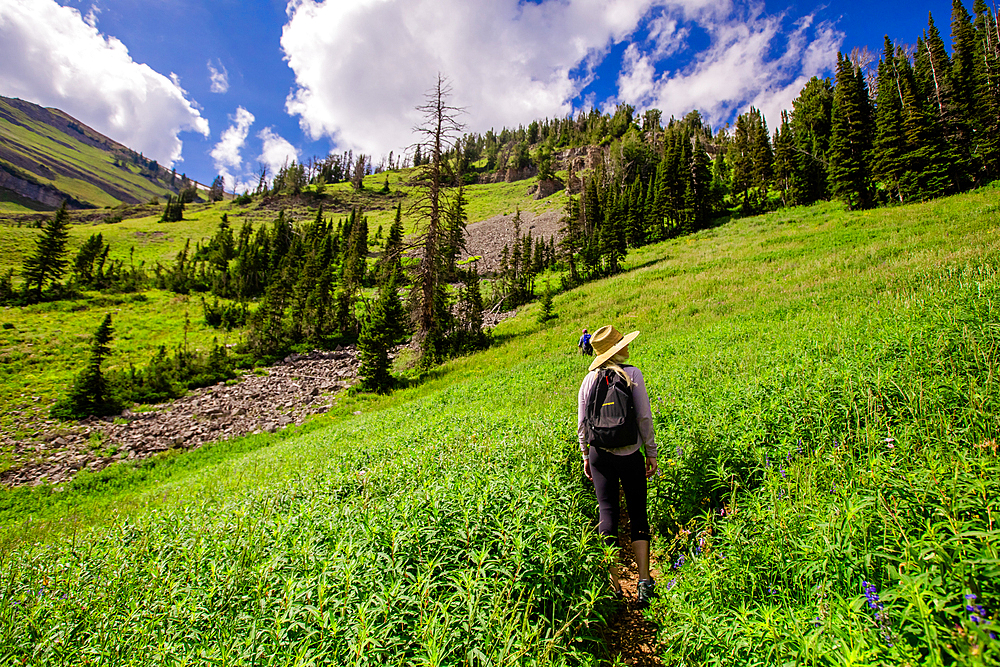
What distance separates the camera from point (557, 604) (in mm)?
2889

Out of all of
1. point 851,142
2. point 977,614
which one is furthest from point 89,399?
point 851,142

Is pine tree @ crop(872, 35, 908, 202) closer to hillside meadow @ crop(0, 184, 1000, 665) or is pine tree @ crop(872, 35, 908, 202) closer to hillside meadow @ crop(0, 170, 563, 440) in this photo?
hillside meadow @ crop(0, 184, 1000, 665)

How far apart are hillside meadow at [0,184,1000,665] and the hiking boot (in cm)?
14

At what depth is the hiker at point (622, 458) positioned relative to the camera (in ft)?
12.1

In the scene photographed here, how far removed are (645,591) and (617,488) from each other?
90cm

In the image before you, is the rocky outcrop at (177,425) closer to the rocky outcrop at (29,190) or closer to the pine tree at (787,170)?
the pine tree at (787,170)

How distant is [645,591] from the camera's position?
3.49 meters

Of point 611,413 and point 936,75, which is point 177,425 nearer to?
point 611,413

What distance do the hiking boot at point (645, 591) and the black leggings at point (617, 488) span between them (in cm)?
36

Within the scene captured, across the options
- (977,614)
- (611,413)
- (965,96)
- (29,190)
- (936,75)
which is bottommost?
(977,614)

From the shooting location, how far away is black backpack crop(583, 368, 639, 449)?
12.1 ft

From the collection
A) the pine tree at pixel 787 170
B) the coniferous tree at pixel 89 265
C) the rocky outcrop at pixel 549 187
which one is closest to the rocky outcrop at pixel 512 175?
the rocky outcrop at pixel 549 187

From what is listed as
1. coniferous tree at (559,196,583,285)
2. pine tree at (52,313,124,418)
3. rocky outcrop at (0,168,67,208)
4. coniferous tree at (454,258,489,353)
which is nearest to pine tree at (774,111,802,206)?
coniferous tree at (559,196,583,285)

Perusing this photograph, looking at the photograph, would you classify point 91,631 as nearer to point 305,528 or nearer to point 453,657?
point 305,528
